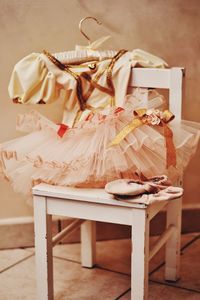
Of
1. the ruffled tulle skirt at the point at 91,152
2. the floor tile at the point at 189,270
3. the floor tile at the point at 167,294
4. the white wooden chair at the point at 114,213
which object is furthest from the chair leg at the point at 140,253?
the floor tile at the point at 189,270

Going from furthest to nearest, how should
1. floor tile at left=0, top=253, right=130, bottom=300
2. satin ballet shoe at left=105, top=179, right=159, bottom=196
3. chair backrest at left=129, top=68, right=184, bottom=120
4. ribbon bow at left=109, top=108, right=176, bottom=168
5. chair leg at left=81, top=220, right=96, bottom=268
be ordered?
chair leg at left=81, top=220, right=96, bottom=268 < floor tile at left=0, top=253, right=130, bottom=300 < chair backrest at left=129, top=68, right=184, bottom=120 < ribbon bow at left=109, top=108, right=176, bottom=168 < satin ballet shoe at left=105, top=179, right=159, bottom=196

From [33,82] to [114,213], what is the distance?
0.50 m

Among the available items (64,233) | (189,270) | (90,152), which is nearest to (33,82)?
(90,152)

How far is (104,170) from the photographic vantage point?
4.50ft

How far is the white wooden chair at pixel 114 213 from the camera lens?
53.1 inches

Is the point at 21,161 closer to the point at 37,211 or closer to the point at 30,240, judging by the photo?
the point at 37,211

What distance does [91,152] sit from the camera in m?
1.38

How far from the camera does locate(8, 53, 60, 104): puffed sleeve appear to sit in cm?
159

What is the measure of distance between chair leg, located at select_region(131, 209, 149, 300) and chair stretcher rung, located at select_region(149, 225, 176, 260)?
0.09m

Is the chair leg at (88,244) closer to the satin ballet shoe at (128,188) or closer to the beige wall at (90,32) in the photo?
the beige wall at (90,32)

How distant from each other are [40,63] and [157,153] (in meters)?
0.47

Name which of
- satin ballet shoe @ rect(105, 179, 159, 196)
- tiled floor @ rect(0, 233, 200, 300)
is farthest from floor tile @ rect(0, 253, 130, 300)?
satin ballet shoe @ rect(105, 179, 159, 196)

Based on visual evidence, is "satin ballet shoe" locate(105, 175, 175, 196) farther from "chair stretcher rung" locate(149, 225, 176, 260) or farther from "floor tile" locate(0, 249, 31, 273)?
"floor tile" locate(0, 249, 31, 273)

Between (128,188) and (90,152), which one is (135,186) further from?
(90,152)
